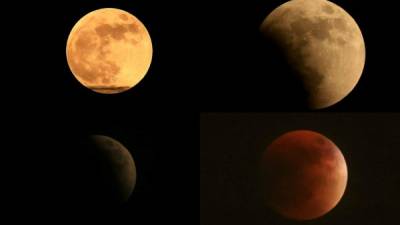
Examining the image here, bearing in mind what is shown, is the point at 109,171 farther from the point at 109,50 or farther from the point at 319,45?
the point at 319,45

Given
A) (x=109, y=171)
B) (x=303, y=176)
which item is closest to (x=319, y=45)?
(x=303, y=176)

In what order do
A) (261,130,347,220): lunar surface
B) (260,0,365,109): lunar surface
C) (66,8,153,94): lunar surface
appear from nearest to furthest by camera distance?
(261,130,347,220): lunar surface < (260,0,365,109): lunar surface < (66,8,153,94): lunar surface

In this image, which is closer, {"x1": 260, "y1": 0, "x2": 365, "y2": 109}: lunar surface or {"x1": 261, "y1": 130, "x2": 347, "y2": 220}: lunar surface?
{"x1": 261, "y1": 130, "x2": 347, "y2": 220}: lunar surface

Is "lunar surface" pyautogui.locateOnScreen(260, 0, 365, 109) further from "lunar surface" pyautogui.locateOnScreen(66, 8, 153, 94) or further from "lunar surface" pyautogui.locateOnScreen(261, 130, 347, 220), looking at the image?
"lunar surface" pyautogui.locateOnScreen(66, 8, 153, 94)

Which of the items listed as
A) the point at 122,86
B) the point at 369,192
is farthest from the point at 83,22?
the point at 369,192

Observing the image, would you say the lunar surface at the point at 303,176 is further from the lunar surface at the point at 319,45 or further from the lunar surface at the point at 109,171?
the lunar surface at the point at 109,171

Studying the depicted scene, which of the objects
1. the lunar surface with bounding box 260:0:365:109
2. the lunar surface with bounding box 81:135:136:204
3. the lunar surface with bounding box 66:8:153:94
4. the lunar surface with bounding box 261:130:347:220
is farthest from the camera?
the lunar surface with bounding box 66:8:153:94

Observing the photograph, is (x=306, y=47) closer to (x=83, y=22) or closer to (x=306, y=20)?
(x=306, y=20)

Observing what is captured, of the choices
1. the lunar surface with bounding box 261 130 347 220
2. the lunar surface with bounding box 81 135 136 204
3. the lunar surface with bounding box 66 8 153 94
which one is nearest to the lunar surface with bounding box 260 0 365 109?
the lunar surface with bounding box 261 130 347 220
